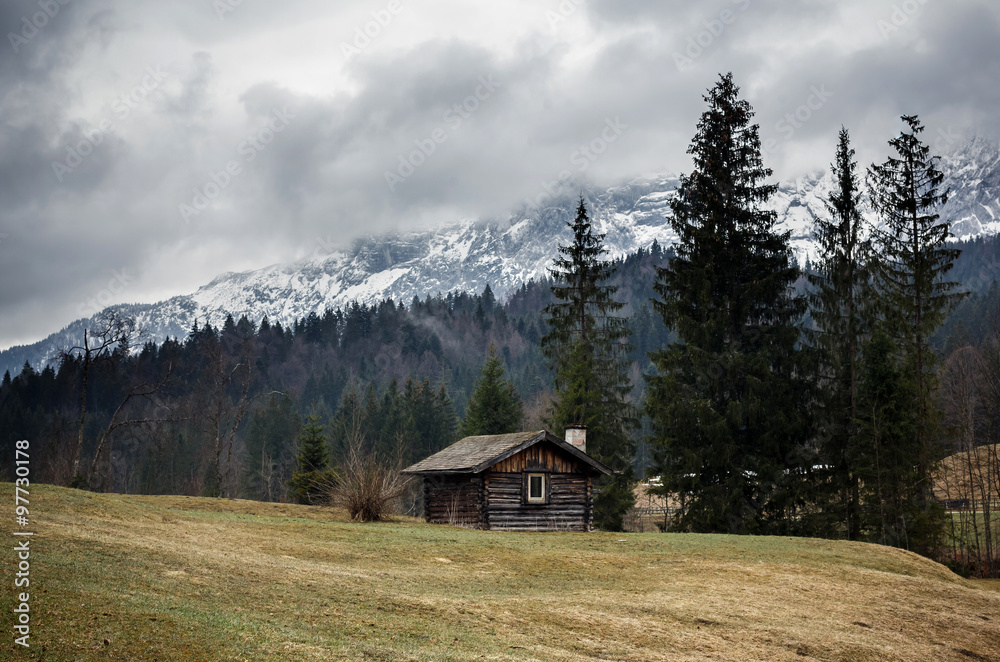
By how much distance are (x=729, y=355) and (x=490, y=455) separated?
1170 cm

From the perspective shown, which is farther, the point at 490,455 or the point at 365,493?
the point at 490,455

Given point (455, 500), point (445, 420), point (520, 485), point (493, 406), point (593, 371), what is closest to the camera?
point (520, 485)

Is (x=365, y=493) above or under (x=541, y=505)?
above

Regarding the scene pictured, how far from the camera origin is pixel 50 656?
8.52 meters

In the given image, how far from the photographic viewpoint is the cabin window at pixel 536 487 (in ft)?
112

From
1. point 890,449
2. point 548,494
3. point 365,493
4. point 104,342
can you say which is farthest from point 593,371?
point 104,342

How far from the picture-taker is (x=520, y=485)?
111 ft

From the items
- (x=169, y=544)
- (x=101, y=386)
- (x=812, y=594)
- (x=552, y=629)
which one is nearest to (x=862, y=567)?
(x=812, y=594)

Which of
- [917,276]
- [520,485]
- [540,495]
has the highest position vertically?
[917,276]

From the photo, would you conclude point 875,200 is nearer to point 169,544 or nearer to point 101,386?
point 169,544

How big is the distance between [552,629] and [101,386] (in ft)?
480

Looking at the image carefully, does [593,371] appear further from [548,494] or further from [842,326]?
[842,326]

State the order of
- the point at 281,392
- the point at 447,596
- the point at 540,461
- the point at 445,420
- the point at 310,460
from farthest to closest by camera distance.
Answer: the point at 445,420 < the point at 281,392 < the point at 310,460 < the point at 540,461 < the point at 447,596

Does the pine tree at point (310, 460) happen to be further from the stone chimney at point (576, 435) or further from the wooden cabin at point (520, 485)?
the stone chimney at point (576, 435)
